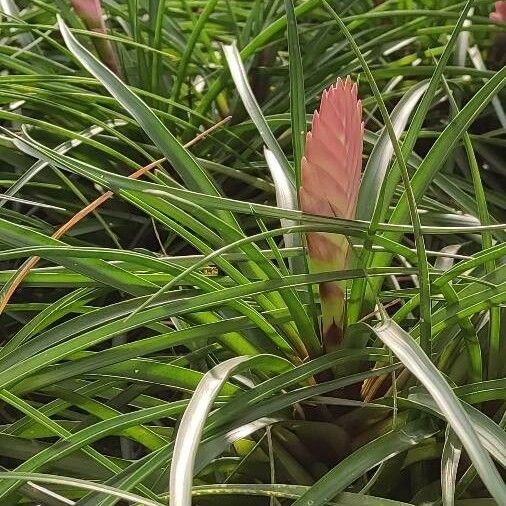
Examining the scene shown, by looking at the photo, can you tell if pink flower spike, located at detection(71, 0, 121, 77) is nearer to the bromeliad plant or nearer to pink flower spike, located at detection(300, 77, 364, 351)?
the bromeliad plant

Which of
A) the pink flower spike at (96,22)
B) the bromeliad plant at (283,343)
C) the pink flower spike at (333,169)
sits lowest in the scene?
the bromeliad plant at (283,343)

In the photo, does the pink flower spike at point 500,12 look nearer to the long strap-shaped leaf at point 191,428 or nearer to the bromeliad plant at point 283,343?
the bromeliad plant at point 283,343

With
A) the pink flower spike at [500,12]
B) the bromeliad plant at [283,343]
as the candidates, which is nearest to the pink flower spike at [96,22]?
the bromeliad plant at [283,343]

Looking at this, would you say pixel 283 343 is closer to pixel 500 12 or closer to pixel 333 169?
pixel 333 169

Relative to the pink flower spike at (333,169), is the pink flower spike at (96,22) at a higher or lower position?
higher

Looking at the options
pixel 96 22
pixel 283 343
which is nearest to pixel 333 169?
pixel 283 343

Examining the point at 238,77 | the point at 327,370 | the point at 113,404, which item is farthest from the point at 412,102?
the point at 113,404

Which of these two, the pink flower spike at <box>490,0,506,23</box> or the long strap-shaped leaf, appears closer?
the long strap-shaped leaf

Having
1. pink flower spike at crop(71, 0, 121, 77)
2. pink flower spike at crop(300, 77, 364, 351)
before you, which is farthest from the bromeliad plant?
pink flower spike at crop(71, 0, 121, 77)

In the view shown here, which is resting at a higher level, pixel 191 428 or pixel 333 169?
pixel 333 169
